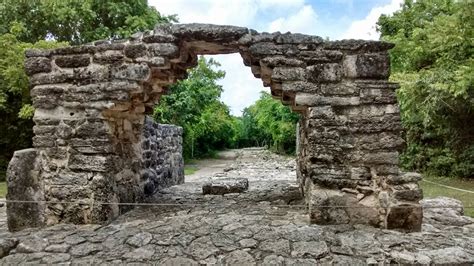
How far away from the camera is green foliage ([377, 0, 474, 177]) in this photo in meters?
7.78

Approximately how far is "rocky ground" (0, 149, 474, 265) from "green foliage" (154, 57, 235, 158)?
33.3 ft

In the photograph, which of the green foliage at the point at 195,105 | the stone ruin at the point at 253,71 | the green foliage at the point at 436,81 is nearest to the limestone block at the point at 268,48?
the stone ruin at the point at 253,71

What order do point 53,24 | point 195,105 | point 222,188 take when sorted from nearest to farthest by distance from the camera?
1. point 222,188
2. point 53,24
3. point 195,105

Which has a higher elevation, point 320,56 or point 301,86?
point 320,56

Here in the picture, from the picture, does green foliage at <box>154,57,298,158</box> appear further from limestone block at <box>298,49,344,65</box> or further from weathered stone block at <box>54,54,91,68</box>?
limestone block at <box>298,49,344,65</box>

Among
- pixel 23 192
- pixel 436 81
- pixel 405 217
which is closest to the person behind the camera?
pixel 405 217

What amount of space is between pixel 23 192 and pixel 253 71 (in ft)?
9.61

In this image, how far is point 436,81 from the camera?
27.7 feet

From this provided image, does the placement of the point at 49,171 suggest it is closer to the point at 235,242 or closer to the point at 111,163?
the point at 111,163

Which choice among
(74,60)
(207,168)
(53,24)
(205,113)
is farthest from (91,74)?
(205,113)

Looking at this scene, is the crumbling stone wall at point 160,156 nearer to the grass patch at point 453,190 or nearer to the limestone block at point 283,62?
the limestone block at point 283,62

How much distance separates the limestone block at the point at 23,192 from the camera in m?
4.43

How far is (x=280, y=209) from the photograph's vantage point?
16.1ft

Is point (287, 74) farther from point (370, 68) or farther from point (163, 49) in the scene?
point (163, 49)
